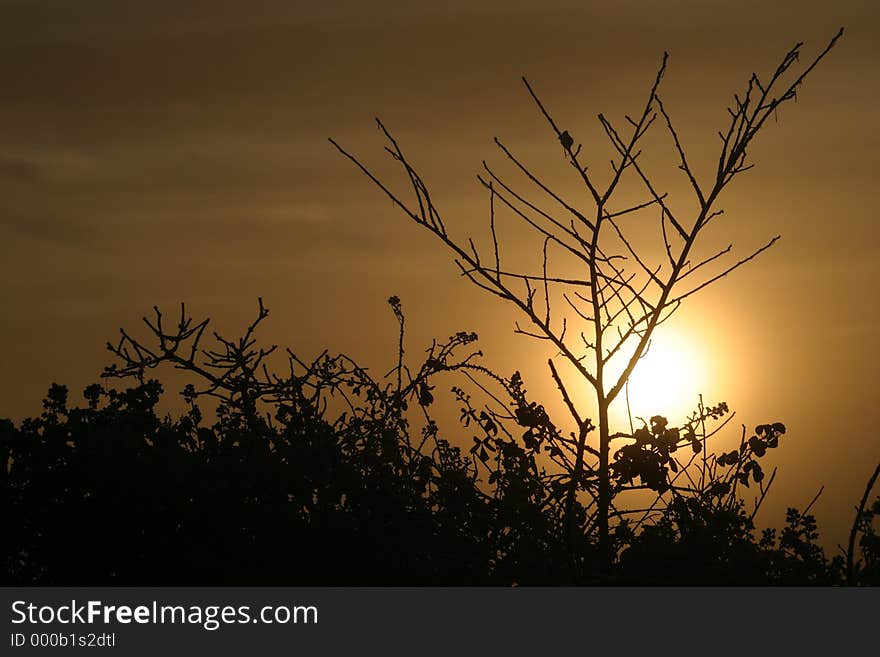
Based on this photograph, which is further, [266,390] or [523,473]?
[266,390]

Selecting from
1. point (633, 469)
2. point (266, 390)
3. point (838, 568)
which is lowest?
point (838, 568)

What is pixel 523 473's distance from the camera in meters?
7.82

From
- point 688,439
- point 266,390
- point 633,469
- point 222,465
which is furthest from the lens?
point 266,390

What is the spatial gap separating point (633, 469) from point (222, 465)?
268cm

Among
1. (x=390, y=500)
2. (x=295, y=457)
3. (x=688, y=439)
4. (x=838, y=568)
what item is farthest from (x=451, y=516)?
(x=838, y=568)

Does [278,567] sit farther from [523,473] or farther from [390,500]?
[523,473]

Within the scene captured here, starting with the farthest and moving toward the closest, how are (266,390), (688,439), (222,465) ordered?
1. (266,390)
2. (222,465)
3. (688,439)

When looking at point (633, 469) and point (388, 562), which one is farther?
point (388, 562)

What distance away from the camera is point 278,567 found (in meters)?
7.59

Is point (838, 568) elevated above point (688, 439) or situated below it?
below

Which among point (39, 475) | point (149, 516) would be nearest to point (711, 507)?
point (149, 516)

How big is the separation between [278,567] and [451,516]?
1122 mm

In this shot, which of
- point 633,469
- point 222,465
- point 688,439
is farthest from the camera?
point 222,465

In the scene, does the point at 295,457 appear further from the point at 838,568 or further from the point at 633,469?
the point at 838,568
